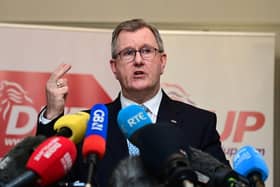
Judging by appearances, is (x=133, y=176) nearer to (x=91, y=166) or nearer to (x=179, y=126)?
(x=91, y=166)

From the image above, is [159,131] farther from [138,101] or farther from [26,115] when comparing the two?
[26,115]

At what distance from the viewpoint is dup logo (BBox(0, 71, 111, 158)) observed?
3062 mm

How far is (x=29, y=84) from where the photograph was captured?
10.1 ft

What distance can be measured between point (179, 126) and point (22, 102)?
1558mm

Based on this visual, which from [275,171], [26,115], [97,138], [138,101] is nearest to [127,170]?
[97,138]

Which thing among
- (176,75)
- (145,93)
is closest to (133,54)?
(145,93)

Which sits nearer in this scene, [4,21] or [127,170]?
[127,170]

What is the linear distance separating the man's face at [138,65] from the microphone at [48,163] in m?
0.74

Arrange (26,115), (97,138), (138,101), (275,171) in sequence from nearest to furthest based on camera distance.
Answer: (97,138)
(138,101)
(26,115)
(275,171)

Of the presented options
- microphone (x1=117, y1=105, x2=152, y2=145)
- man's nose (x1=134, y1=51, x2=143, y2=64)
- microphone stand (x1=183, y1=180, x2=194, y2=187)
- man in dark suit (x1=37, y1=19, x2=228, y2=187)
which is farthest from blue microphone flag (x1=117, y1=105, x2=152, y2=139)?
man's nose (x1=134, y1=51, x2=143, y2=64)

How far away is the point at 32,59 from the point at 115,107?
1413 millimetres

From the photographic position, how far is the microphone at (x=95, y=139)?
1.01 meters

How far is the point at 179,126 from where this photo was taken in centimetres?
172

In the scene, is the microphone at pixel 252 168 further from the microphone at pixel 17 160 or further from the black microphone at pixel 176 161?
the microphone at pixel 17 160
